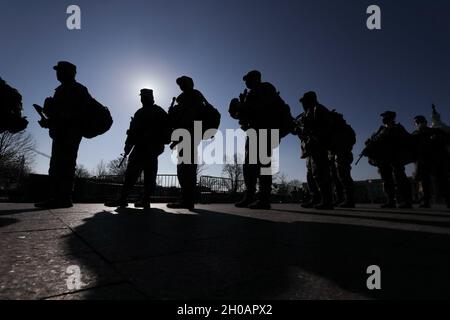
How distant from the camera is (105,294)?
2.59ft

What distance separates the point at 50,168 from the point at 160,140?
1897 millimetres

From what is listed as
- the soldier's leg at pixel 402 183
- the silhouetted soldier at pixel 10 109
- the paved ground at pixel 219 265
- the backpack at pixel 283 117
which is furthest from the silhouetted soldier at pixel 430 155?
the silhouetted soldier at pixel 10 109

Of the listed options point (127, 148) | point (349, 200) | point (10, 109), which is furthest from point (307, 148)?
point (10, 109)

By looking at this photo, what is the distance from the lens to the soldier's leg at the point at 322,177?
5141 millimetres

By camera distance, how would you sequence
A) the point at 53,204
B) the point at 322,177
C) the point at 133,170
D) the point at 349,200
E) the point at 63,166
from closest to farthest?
the point at 53,204 < the point at 63,166 < the point at 133,170 < the point at 322,177 < the point at 349,200

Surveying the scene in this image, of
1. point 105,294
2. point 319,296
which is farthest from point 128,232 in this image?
point 319,296

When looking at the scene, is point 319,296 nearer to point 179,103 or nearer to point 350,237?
point 350,237

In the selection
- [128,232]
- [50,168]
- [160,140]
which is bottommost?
[128,232]

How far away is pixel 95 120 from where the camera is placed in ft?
15.8

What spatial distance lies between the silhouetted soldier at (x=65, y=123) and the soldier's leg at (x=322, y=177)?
4.49 metres

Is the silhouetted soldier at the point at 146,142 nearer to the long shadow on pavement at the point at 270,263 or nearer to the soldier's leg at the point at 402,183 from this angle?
the long shadow on pavement at the point at 270,263

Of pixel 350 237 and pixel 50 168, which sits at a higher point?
pixel 50 168

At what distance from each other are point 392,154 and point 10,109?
334 inches

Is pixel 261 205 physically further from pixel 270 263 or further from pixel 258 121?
pixel 270 263
